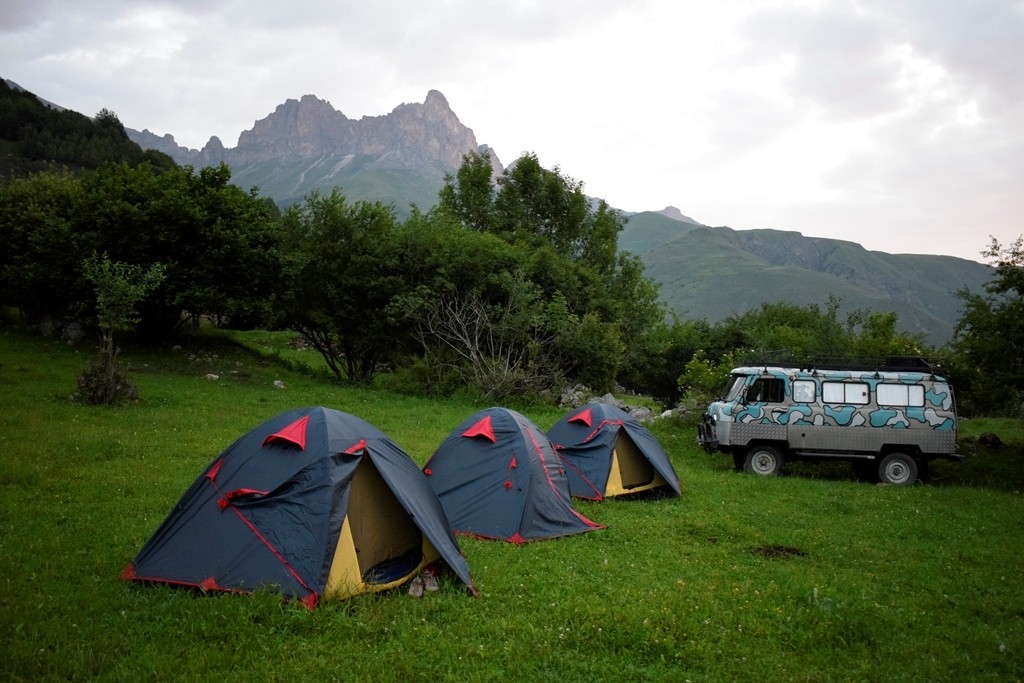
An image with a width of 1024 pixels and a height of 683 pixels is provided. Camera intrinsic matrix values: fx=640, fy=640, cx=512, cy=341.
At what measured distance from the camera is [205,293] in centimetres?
2314

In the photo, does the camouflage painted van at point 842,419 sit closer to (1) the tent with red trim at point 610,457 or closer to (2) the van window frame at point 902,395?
(2) the van window frame at point 902,395

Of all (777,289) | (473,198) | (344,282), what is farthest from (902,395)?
(777,289)

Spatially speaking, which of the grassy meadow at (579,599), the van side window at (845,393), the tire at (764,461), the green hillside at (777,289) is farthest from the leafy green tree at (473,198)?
the green hillside at (777,289)

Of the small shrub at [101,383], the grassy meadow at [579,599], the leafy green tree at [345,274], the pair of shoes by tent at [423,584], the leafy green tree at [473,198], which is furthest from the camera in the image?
the leafy green tree at [473,198]

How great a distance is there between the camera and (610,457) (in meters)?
12.8

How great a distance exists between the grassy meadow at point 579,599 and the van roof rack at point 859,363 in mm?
3251

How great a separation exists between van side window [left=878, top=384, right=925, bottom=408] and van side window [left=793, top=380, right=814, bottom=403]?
5.20 ft

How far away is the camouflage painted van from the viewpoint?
1550 centimetres

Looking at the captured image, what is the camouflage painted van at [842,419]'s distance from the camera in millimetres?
15500

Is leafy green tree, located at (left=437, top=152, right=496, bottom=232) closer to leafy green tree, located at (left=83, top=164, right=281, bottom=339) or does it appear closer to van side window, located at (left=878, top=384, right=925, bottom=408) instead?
leafy green tree, located at (left=83, top=164, right=281, bottom=339)

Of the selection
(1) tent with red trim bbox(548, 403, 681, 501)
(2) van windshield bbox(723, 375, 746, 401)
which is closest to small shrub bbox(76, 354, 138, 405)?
(1) tent with red trim bbox(548, 403, 681, 501)

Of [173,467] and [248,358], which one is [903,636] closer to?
[173,467]

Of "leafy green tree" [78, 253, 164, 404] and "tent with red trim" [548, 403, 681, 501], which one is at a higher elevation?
"leafy green tree" [78, 253, 164, 404]

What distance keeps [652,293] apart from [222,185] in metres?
25.7
